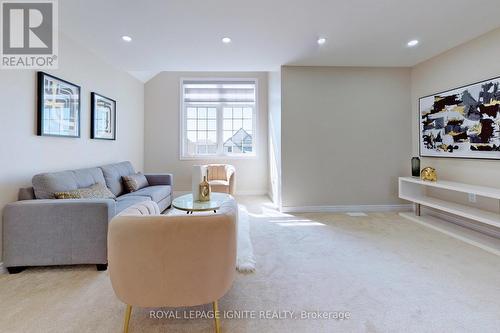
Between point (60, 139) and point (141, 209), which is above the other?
point (60, 139)

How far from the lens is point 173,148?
225 inches

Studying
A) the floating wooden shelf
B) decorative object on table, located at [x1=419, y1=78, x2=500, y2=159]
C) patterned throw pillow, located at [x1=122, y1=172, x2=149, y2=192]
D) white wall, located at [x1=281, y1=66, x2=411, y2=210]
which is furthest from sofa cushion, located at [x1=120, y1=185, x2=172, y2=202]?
decorative object on table, located at [x1=419, y1=78, x2=500, y2=159]

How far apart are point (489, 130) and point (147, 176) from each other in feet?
16.7

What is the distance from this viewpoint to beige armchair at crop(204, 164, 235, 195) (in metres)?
4.73

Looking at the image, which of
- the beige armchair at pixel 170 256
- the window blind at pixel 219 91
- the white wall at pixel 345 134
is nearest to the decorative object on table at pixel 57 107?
the beige armchair at pixel 170 256

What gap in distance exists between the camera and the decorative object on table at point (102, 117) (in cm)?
355

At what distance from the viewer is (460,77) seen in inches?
132

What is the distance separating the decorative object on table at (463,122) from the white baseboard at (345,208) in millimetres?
1023

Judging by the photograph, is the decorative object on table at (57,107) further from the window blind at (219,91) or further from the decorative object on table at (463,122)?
the decorative object on table at (463,122)

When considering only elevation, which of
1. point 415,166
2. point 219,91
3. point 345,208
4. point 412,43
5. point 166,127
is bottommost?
point 345,208

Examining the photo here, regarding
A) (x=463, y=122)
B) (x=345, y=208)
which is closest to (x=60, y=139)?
(x=345, y=208)

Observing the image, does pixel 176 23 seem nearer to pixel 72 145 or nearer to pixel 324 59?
pixel 72 145

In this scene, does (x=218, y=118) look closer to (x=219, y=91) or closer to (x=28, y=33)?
(x=219, y=91)

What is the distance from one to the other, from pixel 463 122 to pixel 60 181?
5.07 m
